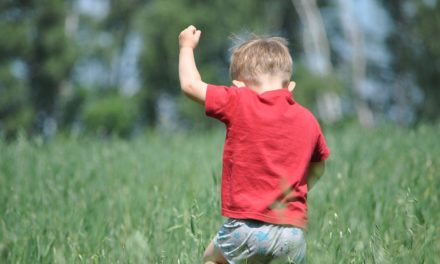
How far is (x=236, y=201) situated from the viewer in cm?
268

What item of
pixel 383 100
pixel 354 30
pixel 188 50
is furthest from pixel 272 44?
pixel 383 100

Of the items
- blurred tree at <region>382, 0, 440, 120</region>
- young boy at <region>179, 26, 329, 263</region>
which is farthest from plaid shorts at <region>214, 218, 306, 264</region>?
blurred tree at <region>382, 0, 440, 120</region>

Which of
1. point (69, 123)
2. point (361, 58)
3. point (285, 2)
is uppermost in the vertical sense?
point (285, 2)

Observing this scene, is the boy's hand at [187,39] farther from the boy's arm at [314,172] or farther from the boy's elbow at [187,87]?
the boy's arm at [314,172]

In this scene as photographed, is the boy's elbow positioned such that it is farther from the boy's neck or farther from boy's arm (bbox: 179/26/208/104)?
the boy's neck

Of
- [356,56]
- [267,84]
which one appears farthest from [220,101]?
[356,56]

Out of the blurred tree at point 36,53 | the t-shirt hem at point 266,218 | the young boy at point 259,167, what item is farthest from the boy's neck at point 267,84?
the blurred tree at point 36,53

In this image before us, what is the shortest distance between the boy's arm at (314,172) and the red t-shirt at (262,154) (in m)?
0.22

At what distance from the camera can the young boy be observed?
2652mm

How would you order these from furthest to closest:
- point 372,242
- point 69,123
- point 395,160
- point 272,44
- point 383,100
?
point 383,100 → point 69,123 → point 395,160 → point 272,44 → point 372,242

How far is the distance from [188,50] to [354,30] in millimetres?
27218

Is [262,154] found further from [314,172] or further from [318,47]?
[318,47]

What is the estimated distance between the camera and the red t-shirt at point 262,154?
2.65 meters

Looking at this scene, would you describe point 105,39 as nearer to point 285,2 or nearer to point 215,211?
point 285,2
